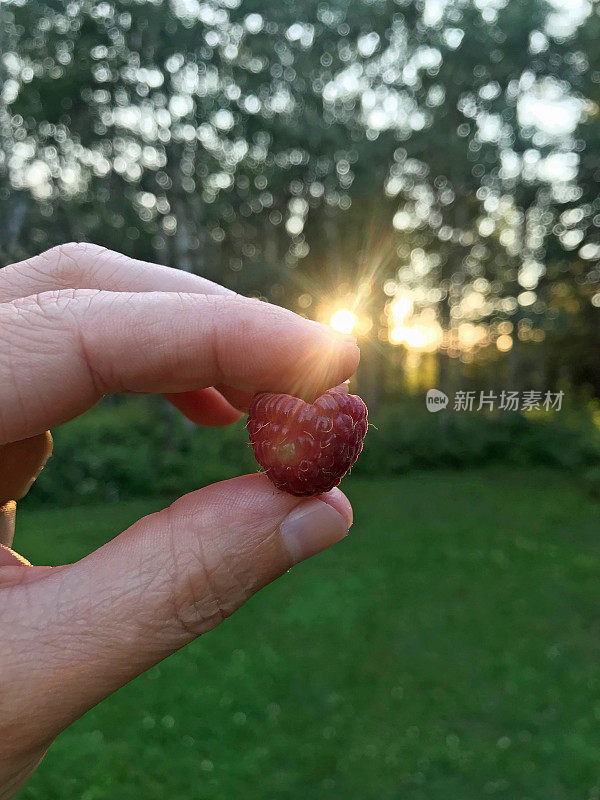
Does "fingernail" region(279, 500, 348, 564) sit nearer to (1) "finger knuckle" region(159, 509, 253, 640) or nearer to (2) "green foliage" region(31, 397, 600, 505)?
(1) "finger knuckle" region(159, 509, 253, 640)

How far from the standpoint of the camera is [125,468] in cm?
1420

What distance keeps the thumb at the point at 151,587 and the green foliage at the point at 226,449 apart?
34.1 feet

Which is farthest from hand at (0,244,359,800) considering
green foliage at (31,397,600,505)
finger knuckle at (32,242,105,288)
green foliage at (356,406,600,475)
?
green foliage at (356,406,600,475)

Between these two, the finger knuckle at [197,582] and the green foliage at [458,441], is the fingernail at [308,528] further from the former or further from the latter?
the green foliage at [458,441]

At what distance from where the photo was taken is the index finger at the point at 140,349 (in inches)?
67.9

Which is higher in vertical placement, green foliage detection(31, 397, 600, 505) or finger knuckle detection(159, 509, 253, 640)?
finger knuckle detection(159, 509, 253, 640)

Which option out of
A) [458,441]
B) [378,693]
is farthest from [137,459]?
[378,693]

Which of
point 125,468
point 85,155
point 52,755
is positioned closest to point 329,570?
point 52,755

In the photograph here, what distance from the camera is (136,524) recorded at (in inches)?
73.7

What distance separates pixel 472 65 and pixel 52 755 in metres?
20.6

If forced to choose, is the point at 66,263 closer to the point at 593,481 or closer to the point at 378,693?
the point at 378,693

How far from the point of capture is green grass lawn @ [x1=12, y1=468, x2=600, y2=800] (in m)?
5.18

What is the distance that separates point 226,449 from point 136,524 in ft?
45.3

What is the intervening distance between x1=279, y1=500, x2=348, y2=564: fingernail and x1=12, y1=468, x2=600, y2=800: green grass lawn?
4050 millimetres
